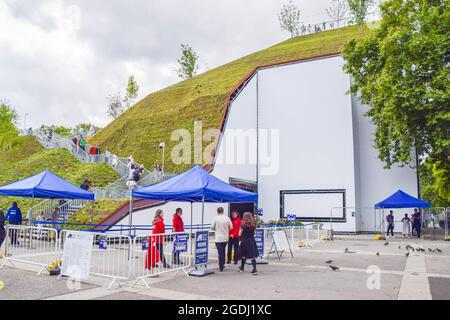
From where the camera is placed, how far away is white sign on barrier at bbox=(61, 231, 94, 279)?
8.49 m

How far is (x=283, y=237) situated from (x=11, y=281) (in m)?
9.16

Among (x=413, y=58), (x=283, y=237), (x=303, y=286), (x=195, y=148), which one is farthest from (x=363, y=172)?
(x=303, y=286)

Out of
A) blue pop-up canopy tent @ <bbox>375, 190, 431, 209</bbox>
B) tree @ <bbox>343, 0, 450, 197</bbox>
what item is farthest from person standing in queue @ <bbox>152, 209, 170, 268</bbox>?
blue pop-up canopy tent @ <bbox>375, 190, 431, 209</bbox>

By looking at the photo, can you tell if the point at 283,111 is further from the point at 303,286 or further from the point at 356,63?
the point at 303,286

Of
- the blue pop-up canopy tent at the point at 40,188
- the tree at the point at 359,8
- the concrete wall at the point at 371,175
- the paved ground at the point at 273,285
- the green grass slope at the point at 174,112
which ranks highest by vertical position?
the tree at the point at 359,8

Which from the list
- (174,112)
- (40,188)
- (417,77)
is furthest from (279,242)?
(174,112)

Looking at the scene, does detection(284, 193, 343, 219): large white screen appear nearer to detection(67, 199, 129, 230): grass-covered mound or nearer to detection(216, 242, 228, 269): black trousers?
detection(67, 199, 129, 230): grass-covered mound

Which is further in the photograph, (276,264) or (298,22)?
(298,22)

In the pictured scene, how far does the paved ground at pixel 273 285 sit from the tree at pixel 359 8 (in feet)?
138

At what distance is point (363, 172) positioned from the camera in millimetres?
31016

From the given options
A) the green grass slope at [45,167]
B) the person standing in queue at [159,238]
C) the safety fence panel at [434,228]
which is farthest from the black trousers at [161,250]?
the safety fence panel at [434,228]

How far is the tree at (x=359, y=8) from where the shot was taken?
1827 inches

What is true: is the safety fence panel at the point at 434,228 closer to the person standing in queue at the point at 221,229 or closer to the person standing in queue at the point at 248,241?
the person standing in queue at the point at 248,241
